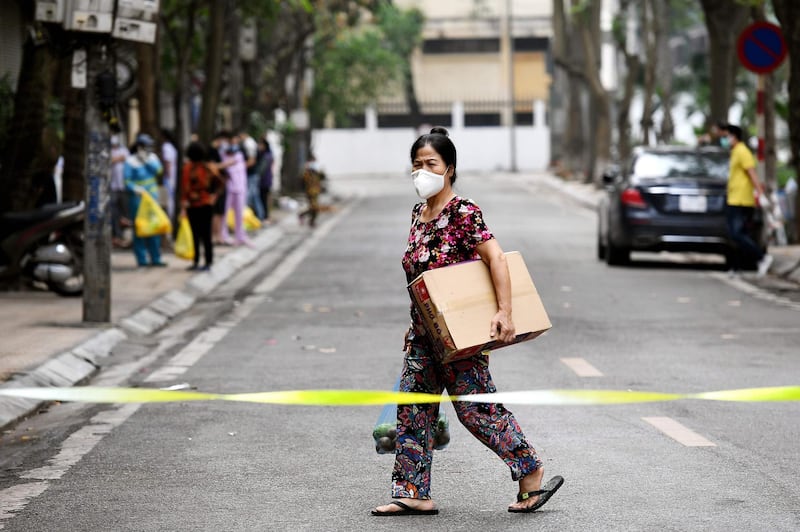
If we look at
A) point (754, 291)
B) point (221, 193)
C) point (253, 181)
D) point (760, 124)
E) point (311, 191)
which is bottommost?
point (754, 291)

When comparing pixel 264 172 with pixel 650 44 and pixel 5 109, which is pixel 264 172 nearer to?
pixel 650 44

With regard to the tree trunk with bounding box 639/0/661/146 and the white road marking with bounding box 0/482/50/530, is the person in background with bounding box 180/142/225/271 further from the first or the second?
the tree trunk with bounding box 639/0/661/146

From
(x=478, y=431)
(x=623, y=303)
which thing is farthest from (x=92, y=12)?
(x=478, y=431)

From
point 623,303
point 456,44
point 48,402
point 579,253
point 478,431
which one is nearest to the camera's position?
point 478,431

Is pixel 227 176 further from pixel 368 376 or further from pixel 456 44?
pixel 456 44

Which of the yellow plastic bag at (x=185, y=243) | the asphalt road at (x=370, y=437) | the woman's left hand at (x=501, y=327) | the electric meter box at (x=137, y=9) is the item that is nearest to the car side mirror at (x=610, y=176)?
the asphalt road at (x=370, y=437)

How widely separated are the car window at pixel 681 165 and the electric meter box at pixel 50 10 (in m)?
9.25

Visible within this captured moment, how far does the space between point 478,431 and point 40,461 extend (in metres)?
2.62

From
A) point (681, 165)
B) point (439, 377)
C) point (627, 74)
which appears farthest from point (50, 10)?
point (627, 74)

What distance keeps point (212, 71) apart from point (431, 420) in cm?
2096

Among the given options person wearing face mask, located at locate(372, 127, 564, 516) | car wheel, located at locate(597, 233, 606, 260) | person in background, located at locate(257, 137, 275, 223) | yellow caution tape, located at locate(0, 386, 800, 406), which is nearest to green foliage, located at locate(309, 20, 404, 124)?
person in background, located at locate(257, 137, 275, 223)

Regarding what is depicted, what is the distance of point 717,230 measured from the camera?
2086 cm

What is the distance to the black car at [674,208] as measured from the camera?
68.6 ft

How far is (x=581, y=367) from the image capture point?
1205cm
